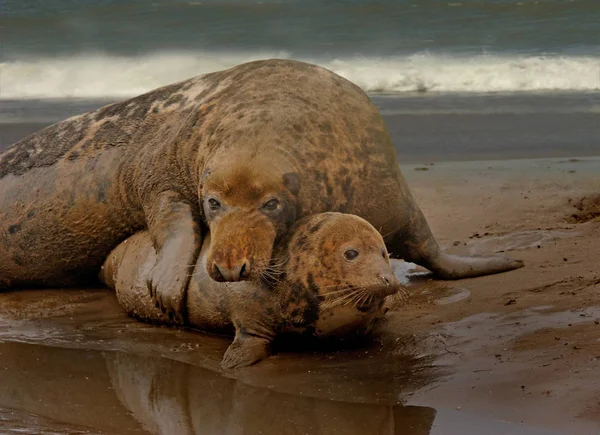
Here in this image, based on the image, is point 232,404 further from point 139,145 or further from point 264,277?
point 139,145

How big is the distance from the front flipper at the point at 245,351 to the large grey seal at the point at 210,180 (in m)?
0.45

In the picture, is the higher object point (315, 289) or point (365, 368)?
point (315, 289)

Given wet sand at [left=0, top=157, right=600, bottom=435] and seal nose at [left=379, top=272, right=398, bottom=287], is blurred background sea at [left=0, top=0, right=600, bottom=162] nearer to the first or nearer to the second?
wet sand at [left=0, top=157, right=600, bottom=435]

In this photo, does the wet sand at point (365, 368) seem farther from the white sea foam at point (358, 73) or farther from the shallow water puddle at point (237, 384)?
the white sea foam at point (358, 73)

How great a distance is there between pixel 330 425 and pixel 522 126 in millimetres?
9426

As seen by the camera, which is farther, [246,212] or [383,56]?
[383,56]

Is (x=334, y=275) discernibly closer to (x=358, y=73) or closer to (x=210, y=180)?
(x=210, y=180)

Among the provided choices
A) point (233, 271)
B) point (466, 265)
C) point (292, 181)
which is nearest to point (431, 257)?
point (466, 265)

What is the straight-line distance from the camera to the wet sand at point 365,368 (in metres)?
4.43

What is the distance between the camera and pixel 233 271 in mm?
5012

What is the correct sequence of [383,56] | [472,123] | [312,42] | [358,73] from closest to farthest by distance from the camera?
1. [472,123]
2. [358,73]
3. [383,56]
4. [312,42]

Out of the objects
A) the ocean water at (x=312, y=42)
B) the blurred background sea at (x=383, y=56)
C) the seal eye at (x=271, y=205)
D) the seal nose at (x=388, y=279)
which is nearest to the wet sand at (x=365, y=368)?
the seal nose at (x=388, y=279)

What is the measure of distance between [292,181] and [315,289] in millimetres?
595

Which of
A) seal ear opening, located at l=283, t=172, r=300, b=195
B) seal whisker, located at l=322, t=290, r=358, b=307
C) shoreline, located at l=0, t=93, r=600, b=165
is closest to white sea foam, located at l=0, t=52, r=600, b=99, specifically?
shoreline, located at l=0, t=93, r=600, b=165
